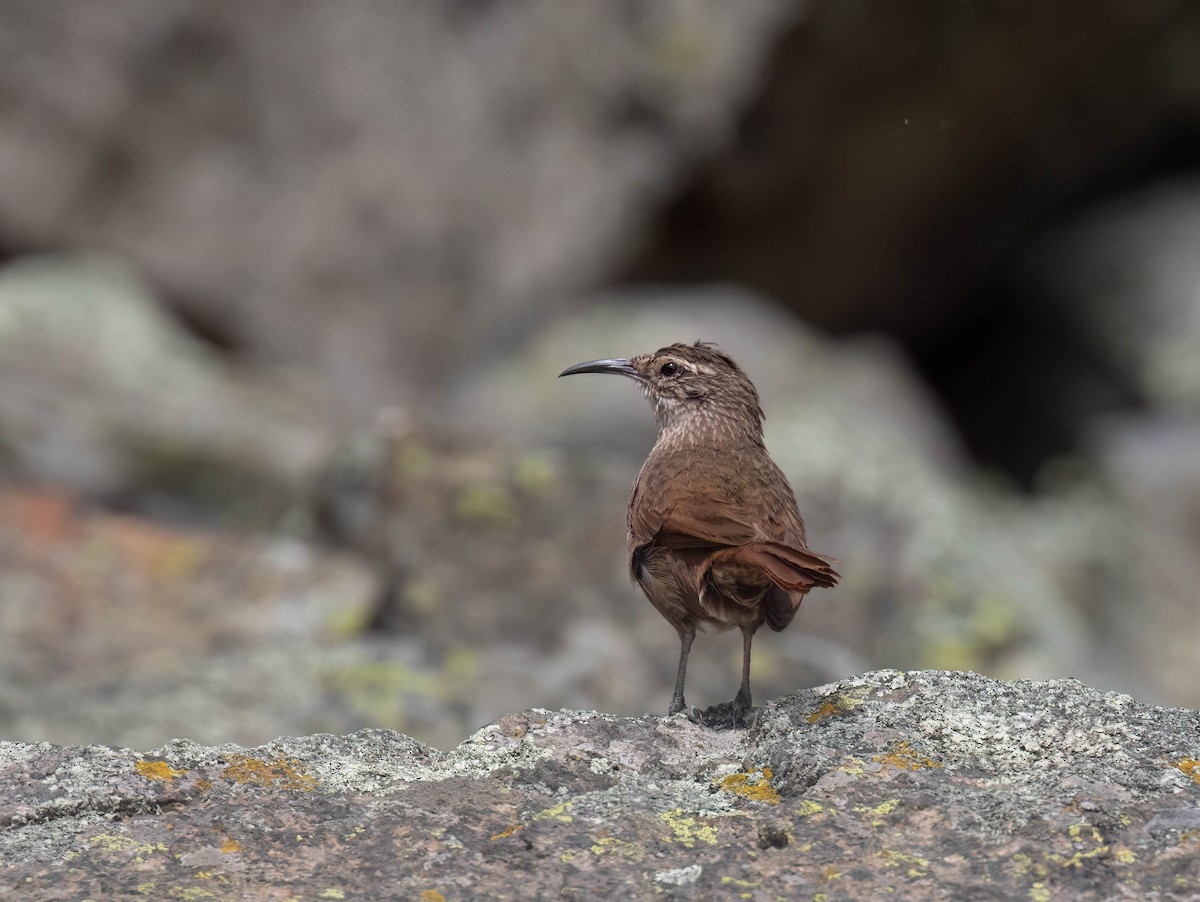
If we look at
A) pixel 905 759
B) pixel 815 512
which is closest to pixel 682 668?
pixel 905 759

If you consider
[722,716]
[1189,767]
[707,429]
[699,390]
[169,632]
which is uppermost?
[699,390]

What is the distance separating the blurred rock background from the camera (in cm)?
847

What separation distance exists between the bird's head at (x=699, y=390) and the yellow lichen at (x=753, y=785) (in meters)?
2.08

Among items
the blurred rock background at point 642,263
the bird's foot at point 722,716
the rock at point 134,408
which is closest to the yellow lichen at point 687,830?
the bird's foot at point 722,716

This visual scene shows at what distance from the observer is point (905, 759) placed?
Answer: 3252mm

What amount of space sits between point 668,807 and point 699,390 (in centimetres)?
255

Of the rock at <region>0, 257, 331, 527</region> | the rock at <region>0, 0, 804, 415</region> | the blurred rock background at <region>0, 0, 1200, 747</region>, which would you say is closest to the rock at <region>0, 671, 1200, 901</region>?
the blurred rock background at <region>0, 0, 1200, 747</region>

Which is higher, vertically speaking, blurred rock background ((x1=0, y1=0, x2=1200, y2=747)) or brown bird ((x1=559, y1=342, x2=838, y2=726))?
blurred rock background ((x1=0, y1=0, x2=1200, y2=747))

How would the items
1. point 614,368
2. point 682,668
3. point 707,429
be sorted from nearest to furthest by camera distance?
point 682,668, point 707,429, point 614,368

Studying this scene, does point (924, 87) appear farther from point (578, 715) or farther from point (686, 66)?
point (578, 715)

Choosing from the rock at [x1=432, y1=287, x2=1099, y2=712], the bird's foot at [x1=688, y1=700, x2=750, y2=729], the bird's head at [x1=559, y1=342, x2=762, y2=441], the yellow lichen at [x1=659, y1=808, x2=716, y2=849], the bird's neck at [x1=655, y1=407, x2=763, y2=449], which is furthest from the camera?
the rock at [x1=432, y1=287, x2=1099, y2=712]

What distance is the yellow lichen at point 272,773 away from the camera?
3.25 m

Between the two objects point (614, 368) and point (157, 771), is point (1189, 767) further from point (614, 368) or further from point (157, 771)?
point (614, 368)

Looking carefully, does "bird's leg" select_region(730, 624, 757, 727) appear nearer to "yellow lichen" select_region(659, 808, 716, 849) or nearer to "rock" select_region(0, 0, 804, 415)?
"yellow lichen" select_region(659, 808, 716, 849)
